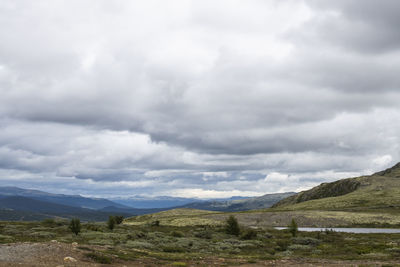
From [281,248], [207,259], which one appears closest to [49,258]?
[207,259]

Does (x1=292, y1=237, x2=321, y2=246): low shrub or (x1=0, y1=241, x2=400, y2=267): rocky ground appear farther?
(x1=292, y1=237, x2=321, y2=246): low shrub

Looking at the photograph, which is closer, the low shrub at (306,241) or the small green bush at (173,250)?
the small green bush at (173,250)

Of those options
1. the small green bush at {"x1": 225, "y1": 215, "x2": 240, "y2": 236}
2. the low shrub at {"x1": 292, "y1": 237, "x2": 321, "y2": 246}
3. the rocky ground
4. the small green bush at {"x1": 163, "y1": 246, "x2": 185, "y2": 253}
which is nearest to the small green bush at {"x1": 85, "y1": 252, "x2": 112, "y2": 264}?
the rocky ground

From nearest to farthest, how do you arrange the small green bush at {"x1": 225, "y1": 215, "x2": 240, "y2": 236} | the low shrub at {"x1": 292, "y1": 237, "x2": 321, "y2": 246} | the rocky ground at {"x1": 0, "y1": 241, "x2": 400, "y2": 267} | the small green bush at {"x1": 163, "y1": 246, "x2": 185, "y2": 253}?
the rocky ground at {"x1": 0, "y1": 241, "x2": 400, "y2": 267} < the small green bush at {"x1": 163, "y1": 246, "x2": 185, "y2": 253} < the low shrub at {"x1": 292, "y1": 237, "x2": 321, "y2": 246} < the small green bush at {"x1": 225, "y1": 215, "x2": 240, "y2": 236}

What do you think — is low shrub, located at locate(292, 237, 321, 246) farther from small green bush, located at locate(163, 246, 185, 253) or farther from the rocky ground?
the rocky ground

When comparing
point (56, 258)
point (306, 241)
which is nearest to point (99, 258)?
point (56, 258)

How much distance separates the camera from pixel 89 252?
93.4ft

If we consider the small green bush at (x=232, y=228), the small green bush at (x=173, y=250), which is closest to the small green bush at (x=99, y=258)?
the small green bush at (x=173, y=250)

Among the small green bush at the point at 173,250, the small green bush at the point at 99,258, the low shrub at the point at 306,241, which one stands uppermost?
the small green bush at the point at 99,258

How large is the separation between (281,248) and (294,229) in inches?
707

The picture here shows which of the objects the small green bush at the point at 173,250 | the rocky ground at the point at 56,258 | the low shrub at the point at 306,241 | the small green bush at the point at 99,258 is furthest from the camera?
the low shrub at the point at 306,241

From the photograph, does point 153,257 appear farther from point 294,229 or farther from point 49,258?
point 294,229

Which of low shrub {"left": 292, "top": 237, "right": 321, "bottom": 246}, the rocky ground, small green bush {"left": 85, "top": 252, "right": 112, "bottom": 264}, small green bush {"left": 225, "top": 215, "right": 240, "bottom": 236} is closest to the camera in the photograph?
the rocky ground

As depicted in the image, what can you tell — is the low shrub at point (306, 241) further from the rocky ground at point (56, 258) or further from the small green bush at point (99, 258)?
the small green bush at point (99, 258)
